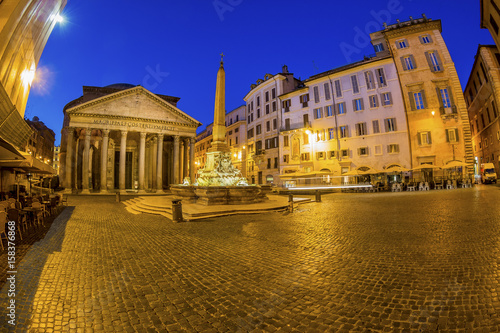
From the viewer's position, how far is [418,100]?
26.9 meters

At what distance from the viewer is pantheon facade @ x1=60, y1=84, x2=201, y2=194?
2706 cm

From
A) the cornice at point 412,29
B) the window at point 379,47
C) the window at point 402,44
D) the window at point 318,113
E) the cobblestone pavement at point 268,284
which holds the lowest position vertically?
the cobblestone pavement at point 268,284

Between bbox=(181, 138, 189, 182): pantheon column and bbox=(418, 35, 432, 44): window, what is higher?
bbox=(418, 35, 432, 44): window

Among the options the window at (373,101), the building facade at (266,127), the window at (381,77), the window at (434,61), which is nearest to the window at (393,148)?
the window at (373,101)

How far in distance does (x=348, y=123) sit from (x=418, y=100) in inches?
309

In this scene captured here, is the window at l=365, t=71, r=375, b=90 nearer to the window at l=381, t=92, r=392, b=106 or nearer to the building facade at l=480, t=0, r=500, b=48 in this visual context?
the window at l=381, t=92, r=392, b=106

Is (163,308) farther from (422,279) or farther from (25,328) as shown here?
(422,279)

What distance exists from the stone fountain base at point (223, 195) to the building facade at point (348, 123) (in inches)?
776

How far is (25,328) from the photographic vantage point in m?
2.31

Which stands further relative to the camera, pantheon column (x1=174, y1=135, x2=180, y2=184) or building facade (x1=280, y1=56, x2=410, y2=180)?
pantheon column (x1=174, y1=135, x2=180, y2=184)

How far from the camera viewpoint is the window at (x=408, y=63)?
27.6m

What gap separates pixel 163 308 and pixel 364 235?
16.1 ft

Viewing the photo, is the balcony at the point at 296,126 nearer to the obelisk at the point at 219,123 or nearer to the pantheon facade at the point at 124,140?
the pantheon facade at the point at 124,140

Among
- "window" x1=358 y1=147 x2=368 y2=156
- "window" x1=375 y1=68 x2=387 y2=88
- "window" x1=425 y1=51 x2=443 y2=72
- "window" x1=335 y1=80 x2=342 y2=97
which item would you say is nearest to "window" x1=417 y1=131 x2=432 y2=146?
"window" x1=358 y1=147 x2=368 y2=156
